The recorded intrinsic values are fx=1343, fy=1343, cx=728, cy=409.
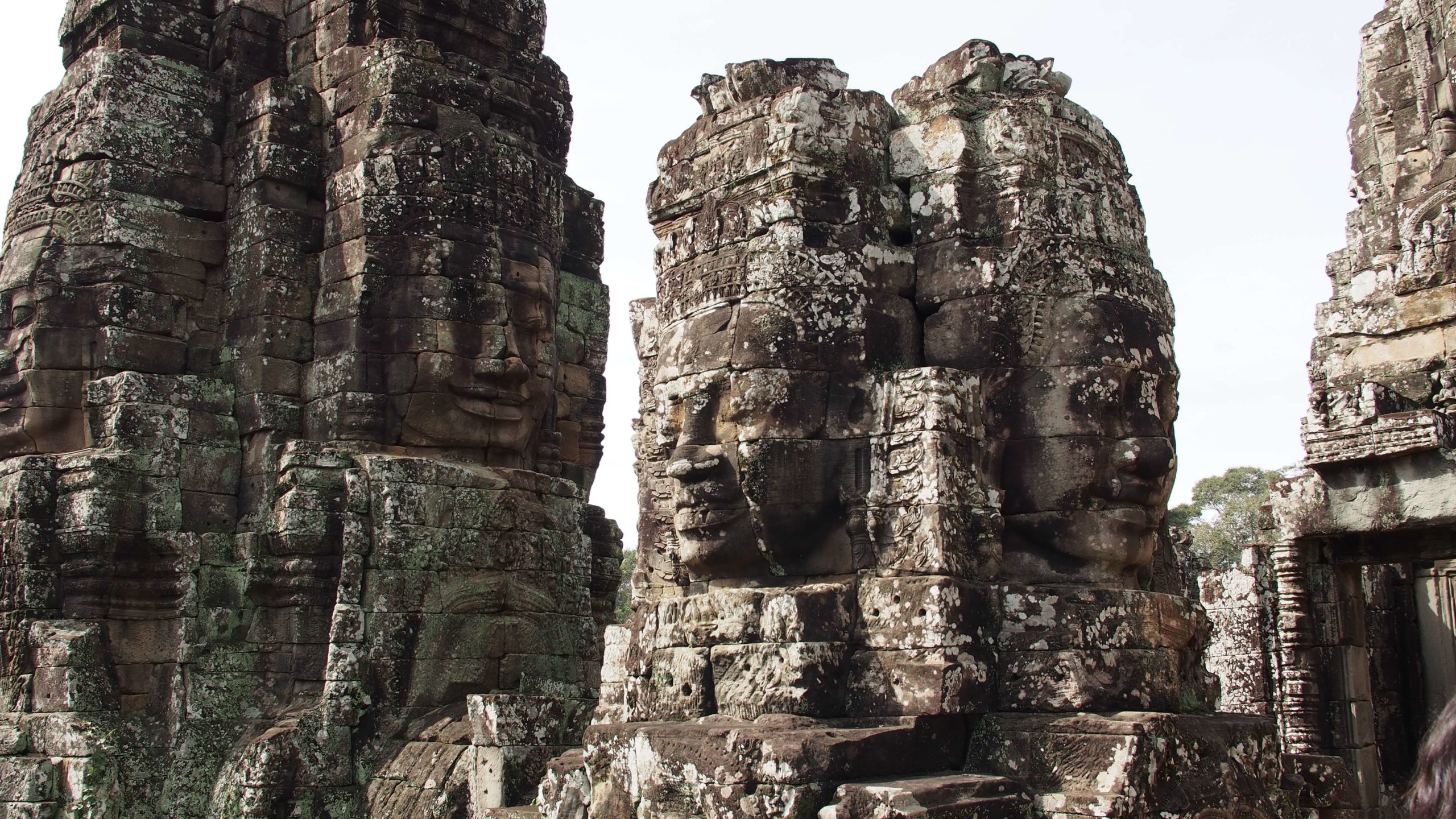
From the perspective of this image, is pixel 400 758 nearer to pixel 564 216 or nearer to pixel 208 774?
pixel 208 774

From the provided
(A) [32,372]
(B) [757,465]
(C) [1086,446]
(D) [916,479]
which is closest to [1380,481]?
(C) [1086,446]

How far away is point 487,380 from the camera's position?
10117 mm

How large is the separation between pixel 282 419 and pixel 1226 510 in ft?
127

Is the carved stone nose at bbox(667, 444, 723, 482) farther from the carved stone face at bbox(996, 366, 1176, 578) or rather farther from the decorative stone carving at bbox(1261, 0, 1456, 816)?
the decorative stone carving at bbox(1261, 0, 1456, 816)

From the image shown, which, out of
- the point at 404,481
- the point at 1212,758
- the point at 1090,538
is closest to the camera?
the point at 1212,758

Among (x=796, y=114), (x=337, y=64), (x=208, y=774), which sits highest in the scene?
(x=337, y=64)

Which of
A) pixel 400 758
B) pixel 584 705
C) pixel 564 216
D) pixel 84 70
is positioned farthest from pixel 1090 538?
pixel 84 70

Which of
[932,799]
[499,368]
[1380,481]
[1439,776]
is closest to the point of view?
[1439,776]

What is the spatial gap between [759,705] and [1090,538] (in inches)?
61.4

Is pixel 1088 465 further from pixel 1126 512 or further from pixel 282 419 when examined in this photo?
pixel 282 419

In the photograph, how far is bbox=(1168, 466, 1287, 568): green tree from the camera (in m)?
39.2

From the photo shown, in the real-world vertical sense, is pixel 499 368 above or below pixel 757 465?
above

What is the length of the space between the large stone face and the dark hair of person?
7.34 metres

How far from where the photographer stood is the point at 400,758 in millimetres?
8883
